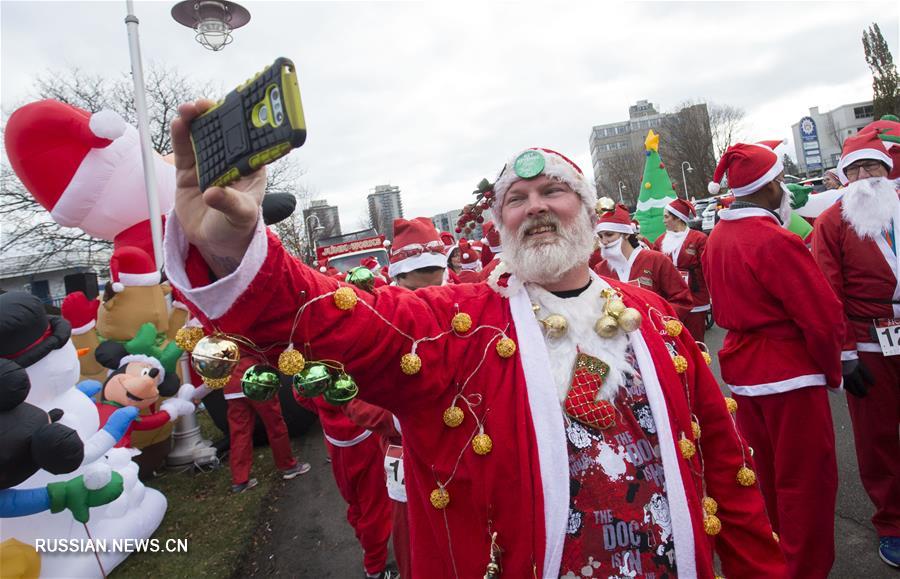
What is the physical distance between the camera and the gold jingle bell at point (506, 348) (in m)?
1.58

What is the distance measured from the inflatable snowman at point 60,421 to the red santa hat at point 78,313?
210cm

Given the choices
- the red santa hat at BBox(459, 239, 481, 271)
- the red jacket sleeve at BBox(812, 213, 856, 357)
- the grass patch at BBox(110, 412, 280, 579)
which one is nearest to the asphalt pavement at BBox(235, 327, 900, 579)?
the grass patch at BBox(110, 412, 280, 579)

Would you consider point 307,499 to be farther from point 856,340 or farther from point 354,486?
point 856,340

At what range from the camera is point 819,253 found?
140 inches

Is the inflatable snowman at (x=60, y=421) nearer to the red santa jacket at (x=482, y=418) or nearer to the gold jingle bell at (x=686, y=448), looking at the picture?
the red santa jacket at (x=482, y=418)

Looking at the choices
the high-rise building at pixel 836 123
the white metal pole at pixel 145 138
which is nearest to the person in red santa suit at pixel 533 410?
the white metal pole at pixel 145 138

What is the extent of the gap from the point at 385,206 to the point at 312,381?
59038 mm

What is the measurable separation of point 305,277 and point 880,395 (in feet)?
12.6

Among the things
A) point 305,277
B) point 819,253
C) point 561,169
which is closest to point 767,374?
point 819,253

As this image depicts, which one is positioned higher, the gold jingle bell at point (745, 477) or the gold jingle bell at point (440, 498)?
the gold jingle bell at point (440, 498)

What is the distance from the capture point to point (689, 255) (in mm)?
6941

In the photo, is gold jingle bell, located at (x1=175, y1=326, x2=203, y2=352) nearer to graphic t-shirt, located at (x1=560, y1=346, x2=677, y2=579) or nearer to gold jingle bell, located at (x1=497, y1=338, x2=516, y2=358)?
gold jingle bell, located at (x1=497, y1=338, x2=516, y2=358)

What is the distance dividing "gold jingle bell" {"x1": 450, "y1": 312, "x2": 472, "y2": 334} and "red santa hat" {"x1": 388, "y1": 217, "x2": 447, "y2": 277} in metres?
2.46

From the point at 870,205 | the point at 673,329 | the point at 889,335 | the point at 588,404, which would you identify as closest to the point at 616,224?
the point at 870,205
